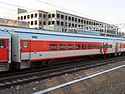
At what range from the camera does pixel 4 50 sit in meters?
12.8

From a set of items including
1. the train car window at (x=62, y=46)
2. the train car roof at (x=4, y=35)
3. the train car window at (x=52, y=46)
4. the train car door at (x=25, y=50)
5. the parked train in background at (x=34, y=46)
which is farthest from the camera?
the train car window at (x=62, y=46)

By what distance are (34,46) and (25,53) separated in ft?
3.59

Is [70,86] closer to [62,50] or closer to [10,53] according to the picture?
[10,53]

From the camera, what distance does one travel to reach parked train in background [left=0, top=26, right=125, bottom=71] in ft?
42.7

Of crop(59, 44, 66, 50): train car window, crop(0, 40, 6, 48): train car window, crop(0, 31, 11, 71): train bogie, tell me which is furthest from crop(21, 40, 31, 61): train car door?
crop(59, 44, 66, 50): train car window

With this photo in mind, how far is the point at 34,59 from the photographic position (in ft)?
49.3

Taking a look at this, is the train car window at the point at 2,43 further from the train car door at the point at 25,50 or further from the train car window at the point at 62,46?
the train car window at the point at 62,46

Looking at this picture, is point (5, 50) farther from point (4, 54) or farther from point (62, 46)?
point (62, 46)

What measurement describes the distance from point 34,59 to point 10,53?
2373mm

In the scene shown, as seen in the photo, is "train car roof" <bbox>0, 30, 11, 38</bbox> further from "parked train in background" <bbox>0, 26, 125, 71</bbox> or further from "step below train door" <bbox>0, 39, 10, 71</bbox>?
"step below train door" <bbox>0, 39, 10, 71</bbox>

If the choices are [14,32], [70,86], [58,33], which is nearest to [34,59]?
[14,32]

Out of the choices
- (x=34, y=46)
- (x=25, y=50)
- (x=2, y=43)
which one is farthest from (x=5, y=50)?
(x=34, y=46)

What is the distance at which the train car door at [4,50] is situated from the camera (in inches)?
496

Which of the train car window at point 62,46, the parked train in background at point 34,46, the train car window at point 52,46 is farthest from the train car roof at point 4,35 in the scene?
the train car window at point 62,46
